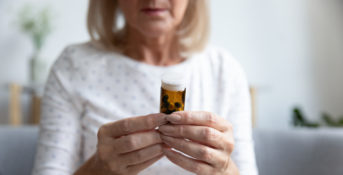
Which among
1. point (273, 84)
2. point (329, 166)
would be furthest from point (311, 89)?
point (329, 166)

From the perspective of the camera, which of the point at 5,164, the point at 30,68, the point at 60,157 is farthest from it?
the point at 30,68

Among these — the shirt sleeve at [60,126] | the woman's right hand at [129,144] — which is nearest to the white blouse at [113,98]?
the shirt sleeve at [60,126]

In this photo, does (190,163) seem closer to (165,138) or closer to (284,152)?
(165,138)

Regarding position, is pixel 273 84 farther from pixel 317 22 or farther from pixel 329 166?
pixel 329 166

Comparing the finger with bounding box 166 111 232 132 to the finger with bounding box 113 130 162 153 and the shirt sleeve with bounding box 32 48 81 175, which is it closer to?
the finger with bounding box 113 130 162 153

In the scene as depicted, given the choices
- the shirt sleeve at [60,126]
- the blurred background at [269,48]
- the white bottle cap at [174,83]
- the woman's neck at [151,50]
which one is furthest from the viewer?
the blurred background at [269,48]

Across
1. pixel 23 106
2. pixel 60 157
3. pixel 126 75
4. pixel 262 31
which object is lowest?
pixel 23 106

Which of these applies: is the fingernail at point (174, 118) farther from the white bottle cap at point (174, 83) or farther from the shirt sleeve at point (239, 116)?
the shirt sleeve at point (239, 116)
